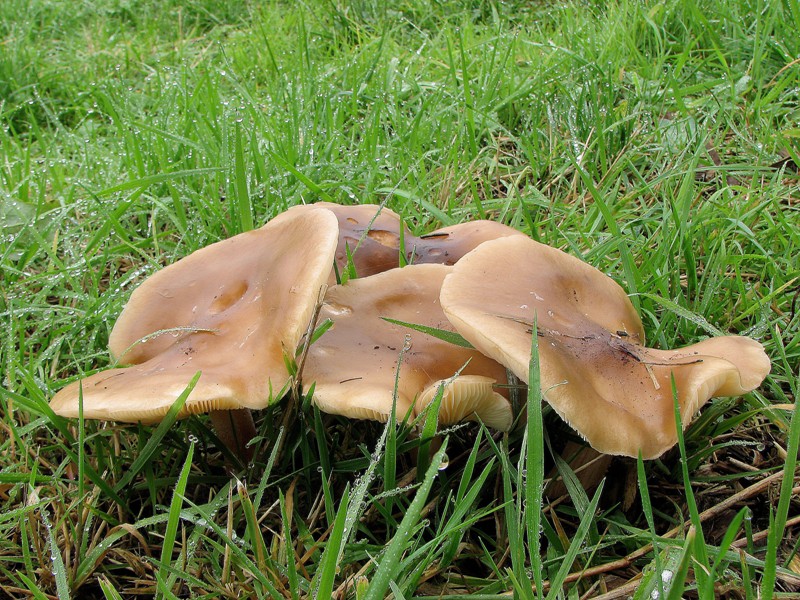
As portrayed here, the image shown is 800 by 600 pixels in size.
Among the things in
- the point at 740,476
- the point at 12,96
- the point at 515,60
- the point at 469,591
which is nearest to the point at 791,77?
the point at 515,60

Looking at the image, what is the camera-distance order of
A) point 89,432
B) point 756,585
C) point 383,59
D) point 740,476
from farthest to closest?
1. point 383,59
2. point 89,432
3. point 740,476
4. point 756,585

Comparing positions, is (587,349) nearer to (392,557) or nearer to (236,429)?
(392,557)

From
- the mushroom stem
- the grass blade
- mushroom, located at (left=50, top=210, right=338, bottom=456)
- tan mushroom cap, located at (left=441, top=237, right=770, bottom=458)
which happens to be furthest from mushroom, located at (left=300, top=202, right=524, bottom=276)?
the grass blade

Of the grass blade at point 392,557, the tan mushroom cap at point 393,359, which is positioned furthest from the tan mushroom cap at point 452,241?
the grass blade at point 392,557

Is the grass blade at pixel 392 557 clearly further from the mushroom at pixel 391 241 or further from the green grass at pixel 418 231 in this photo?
the mushroom at pixel 391 241

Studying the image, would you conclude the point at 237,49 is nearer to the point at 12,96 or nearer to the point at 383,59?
the point at 383,59

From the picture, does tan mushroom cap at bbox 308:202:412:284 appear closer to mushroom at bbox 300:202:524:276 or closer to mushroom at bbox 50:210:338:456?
mushroom at bbox 300:202:524:276

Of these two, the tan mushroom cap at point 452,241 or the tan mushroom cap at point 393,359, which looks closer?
the tan mushroom cap at point 393,359
